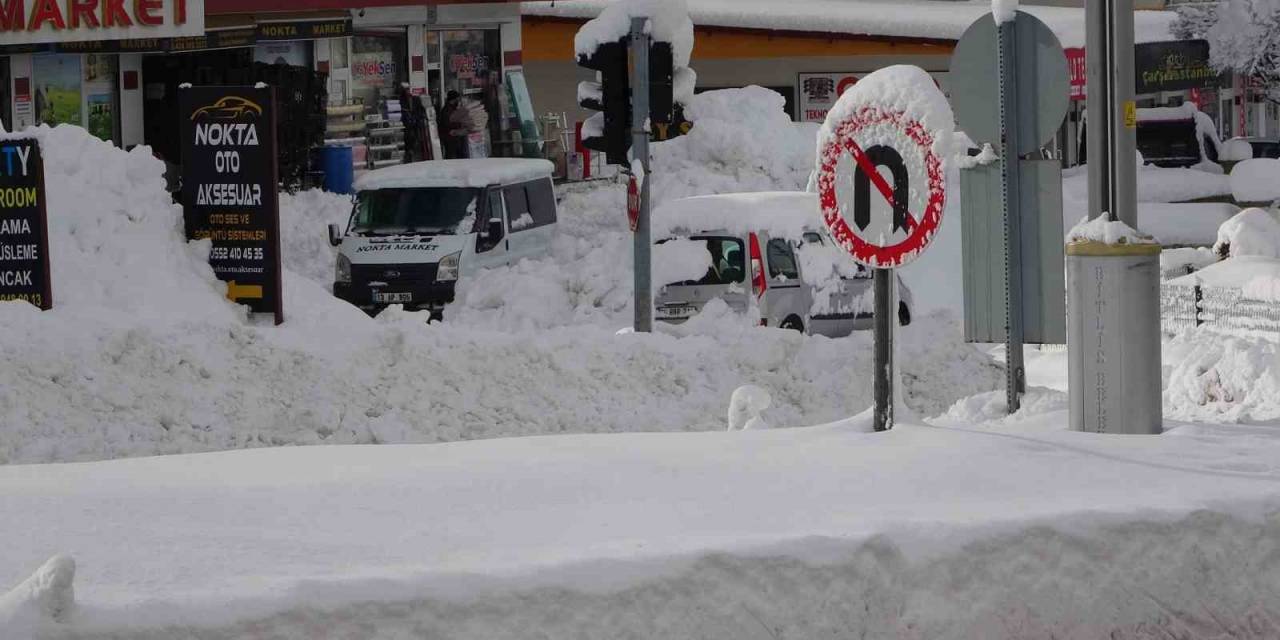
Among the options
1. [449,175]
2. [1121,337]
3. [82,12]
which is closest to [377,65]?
[82,12]

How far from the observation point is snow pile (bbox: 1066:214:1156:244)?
10.2m

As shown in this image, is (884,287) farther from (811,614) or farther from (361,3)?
(361,3)

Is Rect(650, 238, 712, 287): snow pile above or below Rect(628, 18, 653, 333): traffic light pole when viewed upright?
below

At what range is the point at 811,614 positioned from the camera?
21.9 feet

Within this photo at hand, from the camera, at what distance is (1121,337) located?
10.2 m

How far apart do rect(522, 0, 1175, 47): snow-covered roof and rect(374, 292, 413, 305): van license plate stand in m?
19.9

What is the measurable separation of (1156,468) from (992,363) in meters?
10.6

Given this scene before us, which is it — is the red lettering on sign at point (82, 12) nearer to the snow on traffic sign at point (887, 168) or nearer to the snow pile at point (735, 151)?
the snow pile at point (735, 151)

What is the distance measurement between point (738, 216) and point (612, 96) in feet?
14.6

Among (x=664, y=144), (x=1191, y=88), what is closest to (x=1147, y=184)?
(x=664, y=144)

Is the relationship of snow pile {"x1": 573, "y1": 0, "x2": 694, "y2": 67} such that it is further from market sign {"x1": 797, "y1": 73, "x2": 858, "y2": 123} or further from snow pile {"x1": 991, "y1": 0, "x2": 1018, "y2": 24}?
market sign {"x1": 797, "y1": 73, "x2": 858, "y2": 123}

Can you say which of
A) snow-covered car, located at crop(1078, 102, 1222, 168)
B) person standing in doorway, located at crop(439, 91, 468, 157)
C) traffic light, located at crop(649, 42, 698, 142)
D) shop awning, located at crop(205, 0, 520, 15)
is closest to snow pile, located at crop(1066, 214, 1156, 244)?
traffic light, located at crop(649, 42, 698, 142)

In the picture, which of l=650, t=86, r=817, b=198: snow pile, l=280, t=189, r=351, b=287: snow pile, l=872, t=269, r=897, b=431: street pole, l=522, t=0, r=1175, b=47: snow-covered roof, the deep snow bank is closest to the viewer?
l=872, t=269, r=897, b=431: street pole

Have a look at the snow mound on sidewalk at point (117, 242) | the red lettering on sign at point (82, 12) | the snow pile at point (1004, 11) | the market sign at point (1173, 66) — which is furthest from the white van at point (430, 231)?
the market sign at point (1173, 66)
